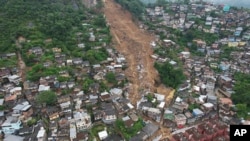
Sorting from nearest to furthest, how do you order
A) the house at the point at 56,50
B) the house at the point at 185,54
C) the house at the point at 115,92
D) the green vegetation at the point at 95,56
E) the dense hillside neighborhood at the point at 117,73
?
1. the dense hillside neighborhood at the point at 117,73
2. the house at the point at 115,92
3. the green vegetation at the point at 95,56
4. the house at the point at 56,50
5. the house at the point at 185,54

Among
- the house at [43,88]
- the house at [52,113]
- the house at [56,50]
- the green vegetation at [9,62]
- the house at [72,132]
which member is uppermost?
the house at [56,50]

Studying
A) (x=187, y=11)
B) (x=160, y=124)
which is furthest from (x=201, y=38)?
(x=160, y=124)

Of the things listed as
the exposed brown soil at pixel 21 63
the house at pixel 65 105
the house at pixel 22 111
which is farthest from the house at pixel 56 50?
the house at pixel 65 105

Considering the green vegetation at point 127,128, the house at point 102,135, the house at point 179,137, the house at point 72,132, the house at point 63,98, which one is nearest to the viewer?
the house at point 72,132

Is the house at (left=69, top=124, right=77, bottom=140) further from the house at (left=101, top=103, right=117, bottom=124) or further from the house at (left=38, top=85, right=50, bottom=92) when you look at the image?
the house at (left=38, top=85, right=50, bottom=92)

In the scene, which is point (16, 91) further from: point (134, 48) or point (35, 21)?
point (134, 48)

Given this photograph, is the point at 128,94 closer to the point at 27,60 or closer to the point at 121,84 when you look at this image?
the point at 121,84

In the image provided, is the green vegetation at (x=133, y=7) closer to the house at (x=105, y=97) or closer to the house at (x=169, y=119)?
the house at (x=105, y=97)
